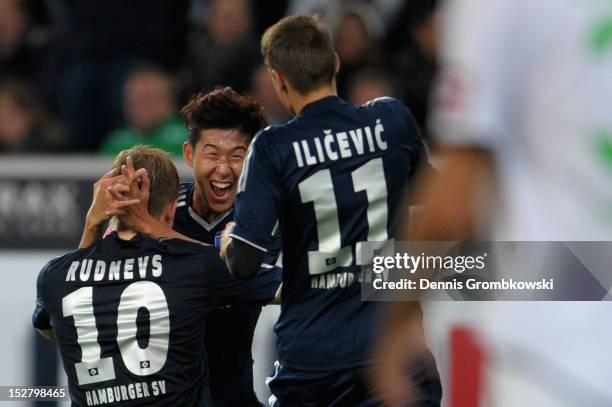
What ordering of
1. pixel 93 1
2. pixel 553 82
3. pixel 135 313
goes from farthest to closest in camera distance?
1. pixel 93 1
2. pixel 135 313
3. pixel 553 82

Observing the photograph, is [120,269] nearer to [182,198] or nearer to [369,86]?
[182,198]

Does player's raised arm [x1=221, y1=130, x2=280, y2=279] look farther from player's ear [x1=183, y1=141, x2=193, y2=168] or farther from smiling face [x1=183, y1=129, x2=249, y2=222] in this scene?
player's ear [x1=183, y1=141, x2=193, y2=168]

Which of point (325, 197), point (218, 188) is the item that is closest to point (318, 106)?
point (325, 197)

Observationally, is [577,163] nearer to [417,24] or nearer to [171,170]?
[171,170]

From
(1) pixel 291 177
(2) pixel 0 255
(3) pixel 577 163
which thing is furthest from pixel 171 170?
(2) pixel 0 255

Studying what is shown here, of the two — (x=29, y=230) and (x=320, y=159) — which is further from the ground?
(x=320, y=159)

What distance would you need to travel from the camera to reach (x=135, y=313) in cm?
328

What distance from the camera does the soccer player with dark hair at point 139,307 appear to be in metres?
3.28

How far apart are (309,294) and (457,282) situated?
550 millimetres

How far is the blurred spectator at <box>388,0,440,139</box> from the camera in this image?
645 centimetres

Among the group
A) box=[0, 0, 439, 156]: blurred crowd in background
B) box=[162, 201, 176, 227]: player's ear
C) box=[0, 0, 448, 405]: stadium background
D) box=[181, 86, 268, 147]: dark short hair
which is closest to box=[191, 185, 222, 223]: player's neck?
box=[181, 86, 268, 147]: dark short hair

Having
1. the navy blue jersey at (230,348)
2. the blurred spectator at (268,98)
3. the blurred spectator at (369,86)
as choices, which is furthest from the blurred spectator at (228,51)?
the navy blue jersey at (230,348)

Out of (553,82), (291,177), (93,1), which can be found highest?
(93,1)

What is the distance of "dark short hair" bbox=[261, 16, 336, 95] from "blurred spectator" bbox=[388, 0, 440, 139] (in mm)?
2978
